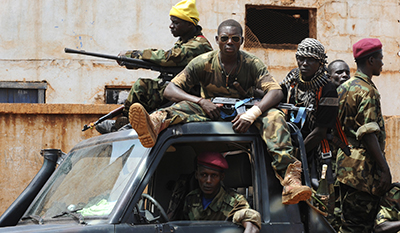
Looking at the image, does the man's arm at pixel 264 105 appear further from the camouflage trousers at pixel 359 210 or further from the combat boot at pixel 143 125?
the camouflage trousers at pixel 359 210

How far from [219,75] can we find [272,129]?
819mm

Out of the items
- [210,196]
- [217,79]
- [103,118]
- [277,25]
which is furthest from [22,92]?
[210,196]

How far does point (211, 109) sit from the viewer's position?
11.5 feet

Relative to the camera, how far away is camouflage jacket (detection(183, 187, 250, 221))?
3.39m

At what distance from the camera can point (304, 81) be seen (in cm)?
409

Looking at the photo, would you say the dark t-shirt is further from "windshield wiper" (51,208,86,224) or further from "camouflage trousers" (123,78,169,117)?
"windshield wiper" (51,208,86,224)

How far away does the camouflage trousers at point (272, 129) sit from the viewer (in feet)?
10.5

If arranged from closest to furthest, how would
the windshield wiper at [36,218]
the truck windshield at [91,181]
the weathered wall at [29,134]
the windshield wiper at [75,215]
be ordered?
1. the windshield wiper at [75,215]
2. the truck windshield at [91,181]
3. the windshield wiper at [36,218]
4. the weathered wall at [29,134]

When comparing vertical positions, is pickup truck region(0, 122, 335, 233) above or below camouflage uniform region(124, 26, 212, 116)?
below

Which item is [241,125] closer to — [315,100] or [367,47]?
[315,100]

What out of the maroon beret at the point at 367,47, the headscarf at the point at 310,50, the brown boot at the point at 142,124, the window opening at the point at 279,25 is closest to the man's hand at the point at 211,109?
the brown boot at the point at 142,124

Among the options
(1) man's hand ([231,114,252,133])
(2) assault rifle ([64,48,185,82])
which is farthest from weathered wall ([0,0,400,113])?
(1) man's hand ([231,114,252,133])

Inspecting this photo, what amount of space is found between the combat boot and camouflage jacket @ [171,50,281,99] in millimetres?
953

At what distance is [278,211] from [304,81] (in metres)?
1.32
